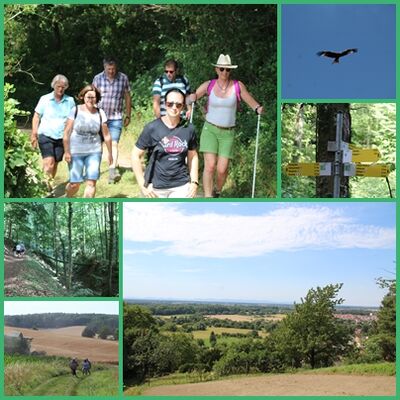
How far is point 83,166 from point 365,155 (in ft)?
9.67

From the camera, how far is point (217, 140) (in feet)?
40.3

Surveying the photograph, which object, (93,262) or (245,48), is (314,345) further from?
(245,48)

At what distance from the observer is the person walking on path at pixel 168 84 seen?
12.3 metres

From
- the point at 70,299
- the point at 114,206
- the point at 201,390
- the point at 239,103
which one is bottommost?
the point at 201,390

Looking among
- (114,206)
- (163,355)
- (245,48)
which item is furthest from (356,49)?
(163,355)

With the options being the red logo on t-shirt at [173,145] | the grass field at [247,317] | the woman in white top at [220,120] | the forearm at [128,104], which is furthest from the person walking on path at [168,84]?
the grass field at [247,317]

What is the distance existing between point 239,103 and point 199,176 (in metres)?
0.89

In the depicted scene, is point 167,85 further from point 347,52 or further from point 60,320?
point 60,320

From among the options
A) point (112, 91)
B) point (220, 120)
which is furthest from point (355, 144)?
point (112, 91)

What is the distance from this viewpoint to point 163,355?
12.0 m

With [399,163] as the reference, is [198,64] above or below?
above

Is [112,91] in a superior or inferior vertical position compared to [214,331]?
superior

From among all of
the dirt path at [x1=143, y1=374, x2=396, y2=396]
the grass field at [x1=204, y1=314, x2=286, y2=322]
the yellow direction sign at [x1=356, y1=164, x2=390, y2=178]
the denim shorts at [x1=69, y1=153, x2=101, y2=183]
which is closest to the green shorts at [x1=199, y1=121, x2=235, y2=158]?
Answer: the denim shorts at [x1=69, y1=153, x2=101, y2=183]

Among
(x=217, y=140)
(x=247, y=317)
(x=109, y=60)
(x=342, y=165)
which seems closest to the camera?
(x=247, y=317)
